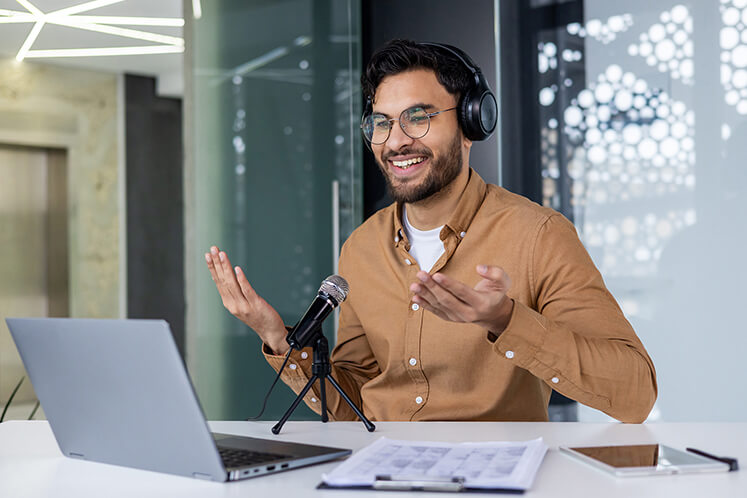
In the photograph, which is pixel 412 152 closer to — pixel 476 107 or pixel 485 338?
pixel 476 107

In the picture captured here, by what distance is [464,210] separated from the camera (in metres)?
1.85

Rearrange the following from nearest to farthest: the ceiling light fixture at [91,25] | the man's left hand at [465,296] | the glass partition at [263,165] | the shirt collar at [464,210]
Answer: the man's left hand at [465,296]
the shirt collar at [464,210]
the ceiling light fixture at [91,25]
the glass partition at [263,165]

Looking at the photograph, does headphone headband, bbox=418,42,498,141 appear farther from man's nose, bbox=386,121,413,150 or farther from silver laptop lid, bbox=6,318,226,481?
silver laptop lid, bbox=6,318,226,481

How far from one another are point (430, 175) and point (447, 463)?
38.4 inches

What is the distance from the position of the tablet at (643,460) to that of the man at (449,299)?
0.98 ft

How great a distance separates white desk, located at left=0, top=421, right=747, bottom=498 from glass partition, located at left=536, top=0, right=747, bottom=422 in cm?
180

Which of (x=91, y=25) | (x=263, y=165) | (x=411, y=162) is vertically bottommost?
(x=411, y=162)

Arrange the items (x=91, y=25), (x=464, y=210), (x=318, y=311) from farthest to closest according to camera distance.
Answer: (x=91, y=25) → (x=464, y=210) → (x=318, y=311)

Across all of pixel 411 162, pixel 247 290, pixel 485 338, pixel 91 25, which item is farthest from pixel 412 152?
pixel 91 25

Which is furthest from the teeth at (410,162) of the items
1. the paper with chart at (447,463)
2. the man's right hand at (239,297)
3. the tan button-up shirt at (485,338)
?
the paper with chart at (447,463)

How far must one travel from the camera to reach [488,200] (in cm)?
187

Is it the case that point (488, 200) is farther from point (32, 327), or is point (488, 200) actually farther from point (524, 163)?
point (524, 163)

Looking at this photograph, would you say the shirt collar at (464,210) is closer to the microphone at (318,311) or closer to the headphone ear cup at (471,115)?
the headphone ear cup at (471,115)

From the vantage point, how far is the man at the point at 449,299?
1454 millimetres
